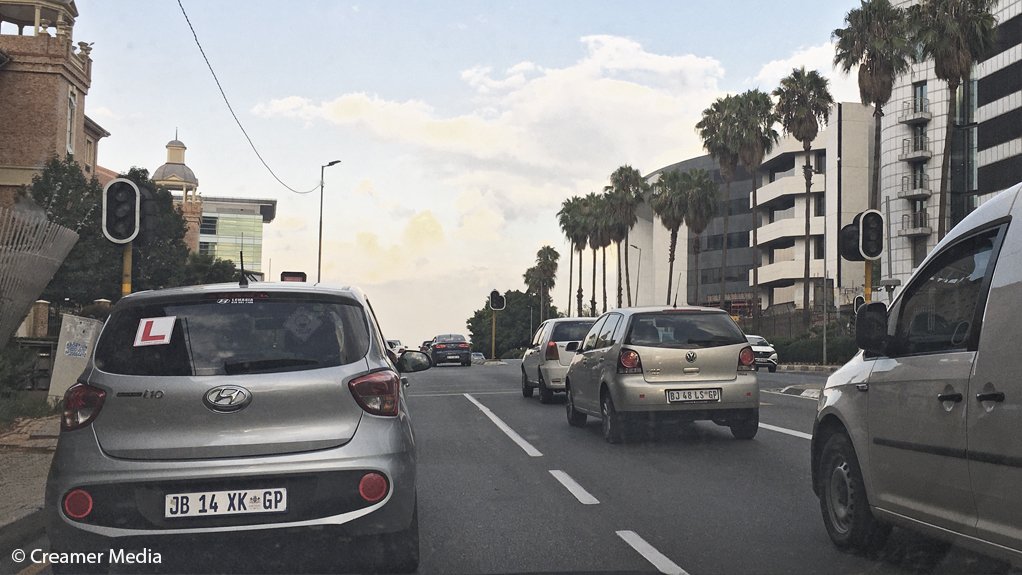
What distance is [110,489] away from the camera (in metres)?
4.62

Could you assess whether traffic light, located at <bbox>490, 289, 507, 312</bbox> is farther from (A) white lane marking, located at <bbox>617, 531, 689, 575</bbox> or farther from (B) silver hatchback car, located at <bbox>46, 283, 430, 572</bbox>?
(B) silver hatchback car, located at <bbox>46, 283, 430, 572</bbox>

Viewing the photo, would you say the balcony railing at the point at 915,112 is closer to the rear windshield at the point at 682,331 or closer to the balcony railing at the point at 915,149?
the balcony railing at the point at 915,149

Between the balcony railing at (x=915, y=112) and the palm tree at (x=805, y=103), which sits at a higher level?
the balcony railing at (x=915, y=112)

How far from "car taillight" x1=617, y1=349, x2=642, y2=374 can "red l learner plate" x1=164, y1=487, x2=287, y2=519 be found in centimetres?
715

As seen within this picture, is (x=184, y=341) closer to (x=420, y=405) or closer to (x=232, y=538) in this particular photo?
(x=232, y=538)

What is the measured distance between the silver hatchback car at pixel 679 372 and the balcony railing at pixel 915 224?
58.6 metres

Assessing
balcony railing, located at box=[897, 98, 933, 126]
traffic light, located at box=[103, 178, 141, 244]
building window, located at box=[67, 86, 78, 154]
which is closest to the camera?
traffic light, located at box=[103, 178, 141, 244]

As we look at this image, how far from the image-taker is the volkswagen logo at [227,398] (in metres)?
4.74

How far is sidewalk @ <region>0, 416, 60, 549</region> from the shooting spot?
21.2ft

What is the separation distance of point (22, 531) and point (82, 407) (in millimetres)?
2255

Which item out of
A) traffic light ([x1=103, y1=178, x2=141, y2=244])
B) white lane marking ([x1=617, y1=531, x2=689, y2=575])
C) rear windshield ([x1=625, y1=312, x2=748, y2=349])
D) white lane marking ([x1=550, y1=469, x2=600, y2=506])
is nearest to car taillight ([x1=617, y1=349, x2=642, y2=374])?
rear windshield ([x1=625, y1=312, x2=748, y2=349])

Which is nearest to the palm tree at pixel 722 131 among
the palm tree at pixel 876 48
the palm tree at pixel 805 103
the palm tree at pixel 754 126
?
the palm tree at pixel 754 126

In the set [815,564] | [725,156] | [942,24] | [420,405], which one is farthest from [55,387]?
[725,156]

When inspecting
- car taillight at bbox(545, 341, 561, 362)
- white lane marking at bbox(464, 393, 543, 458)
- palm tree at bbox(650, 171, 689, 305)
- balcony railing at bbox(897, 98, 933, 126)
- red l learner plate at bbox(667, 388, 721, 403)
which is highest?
balcony railing at bbox(897, 98, 933, 126)
